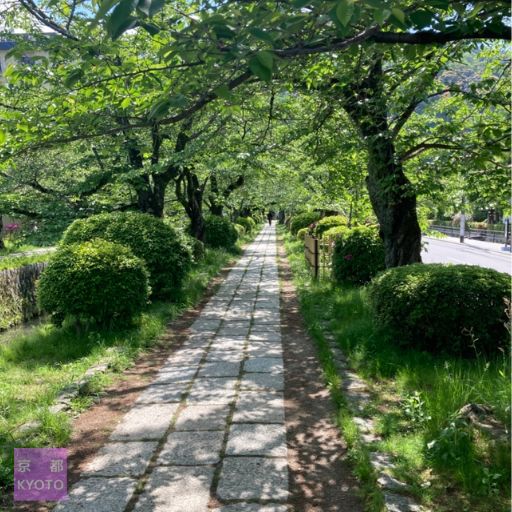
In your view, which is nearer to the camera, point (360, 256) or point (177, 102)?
point (177, 102)

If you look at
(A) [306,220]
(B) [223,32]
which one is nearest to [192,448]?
(B) [223,32]

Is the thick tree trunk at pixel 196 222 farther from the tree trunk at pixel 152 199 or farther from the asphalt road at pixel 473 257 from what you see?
the asphalt road at pixel 473 257

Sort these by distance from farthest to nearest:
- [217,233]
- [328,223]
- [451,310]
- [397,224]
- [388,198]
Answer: [217,233], [328,223], [397,224], [388,198], [451,310]

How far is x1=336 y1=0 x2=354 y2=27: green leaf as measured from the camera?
6.04 ft

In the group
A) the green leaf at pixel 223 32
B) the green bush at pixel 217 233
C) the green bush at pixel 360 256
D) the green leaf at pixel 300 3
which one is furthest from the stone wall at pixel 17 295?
the green bush at pixel 217 233

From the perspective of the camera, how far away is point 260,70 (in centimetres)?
201

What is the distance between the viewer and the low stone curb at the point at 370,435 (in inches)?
113

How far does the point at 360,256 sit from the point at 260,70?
851cm

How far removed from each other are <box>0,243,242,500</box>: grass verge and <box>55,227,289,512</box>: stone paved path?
0.52 meters

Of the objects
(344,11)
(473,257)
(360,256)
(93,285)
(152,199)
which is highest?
(344,11)

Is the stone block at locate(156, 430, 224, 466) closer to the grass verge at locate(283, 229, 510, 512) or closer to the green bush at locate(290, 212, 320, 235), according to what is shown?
the grass verge at locate(283, 229, 510, 512)

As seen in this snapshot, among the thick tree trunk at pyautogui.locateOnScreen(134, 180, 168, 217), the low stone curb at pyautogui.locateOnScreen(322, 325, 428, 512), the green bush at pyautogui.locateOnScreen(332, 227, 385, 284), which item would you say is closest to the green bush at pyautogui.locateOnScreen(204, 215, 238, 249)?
the thick tree trunk at pyautogui.locateOnScreen(134, 180, 168, 217)

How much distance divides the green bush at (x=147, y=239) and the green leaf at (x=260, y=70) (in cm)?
770

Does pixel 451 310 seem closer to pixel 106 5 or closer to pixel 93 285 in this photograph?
pixel 106 5
